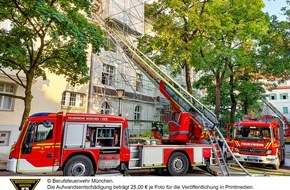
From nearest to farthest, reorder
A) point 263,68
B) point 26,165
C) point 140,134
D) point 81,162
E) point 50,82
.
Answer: point 26,165
point 81,162
point 50,82
point 263,68
point 140,134

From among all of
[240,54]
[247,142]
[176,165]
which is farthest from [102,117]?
[240,54]

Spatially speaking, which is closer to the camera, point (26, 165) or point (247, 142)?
point (26, 165)

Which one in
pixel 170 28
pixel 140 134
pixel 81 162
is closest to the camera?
pixel 81 162

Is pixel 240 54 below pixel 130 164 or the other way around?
the other way around

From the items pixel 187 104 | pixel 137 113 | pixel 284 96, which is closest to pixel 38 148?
pixel 187 104

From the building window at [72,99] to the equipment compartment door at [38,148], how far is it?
9.99 meters

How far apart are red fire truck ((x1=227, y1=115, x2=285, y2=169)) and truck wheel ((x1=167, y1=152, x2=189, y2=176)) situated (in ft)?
15.4

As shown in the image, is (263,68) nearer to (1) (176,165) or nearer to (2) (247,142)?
(2) (247,142)

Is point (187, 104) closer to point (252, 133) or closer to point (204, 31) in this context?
point (252, 133)

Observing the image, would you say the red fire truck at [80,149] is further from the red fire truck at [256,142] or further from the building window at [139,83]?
the building window at [139,83]

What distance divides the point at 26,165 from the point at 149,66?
277 inches

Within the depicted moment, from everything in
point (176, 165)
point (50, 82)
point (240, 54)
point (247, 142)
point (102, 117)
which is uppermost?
point (240, 54)

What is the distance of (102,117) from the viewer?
9195 mm

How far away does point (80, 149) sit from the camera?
858 cm
